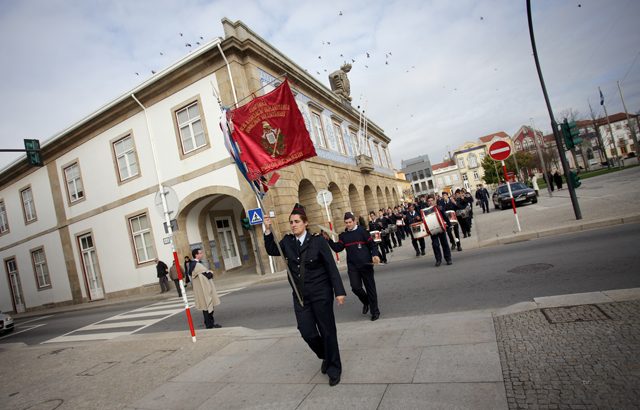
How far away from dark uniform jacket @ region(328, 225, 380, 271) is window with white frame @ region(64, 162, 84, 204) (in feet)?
70.5

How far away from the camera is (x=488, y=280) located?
6.81 metres

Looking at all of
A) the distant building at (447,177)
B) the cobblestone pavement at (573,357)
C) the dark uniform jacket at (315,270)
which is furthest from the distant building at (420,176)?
the dark uniform jacket at (315,270)

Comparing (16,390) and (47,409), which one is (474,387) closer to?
(47,409)

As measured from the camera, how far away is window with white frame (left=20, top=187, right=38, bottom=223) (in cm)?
2467

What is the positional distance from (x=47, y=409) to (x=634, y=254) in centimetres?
944

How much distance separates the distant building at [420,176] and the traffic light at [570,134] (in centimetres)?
8505

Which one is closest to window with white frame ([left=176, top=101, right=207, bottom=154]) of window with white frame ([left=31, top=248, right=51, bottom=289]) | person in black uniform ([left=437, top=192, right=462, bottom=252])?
person in black uniform ([left=437, top=192, right=462, bottom=252])

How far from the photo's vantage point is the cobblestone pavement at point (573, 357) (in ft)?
8.52

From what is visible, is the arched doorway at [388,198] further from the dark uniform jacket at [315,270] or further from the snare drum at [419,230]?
the dark uniform jacket at [315,270]

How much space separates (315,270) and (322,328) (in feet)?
2.03

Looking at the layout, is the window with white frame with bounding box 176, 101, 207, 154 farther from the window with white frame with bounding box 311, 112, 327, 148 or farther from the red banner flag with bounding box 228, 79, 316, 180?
the red banner flag with bounding box 228, 79, 316, 180

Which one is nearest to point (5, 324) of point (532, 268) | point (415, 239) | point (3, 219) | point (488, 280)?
point (3, 219)

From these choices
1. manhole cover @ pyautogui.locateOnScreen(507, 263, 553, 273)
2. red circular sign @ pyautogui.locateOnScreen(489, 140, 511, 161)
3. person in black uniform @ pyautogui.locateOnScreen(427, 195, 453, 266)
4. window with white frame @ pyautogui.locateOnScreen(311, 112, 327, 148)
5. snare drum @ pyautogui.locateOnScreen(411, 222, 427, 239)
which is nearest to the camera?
manhole cover @ pyautogui.locateOnScreen(507, 263, 553, 273)

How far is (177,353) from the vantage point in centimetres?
600
